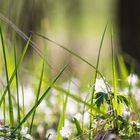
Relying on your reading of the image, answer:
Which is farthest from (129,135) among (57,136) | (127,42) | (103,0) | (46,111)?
(103,0)

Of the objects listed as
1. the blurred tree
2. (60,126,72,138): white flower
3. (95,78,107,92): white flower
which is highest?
the blurred tree

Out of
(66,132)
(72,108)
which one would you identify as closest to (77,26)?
(72,108)

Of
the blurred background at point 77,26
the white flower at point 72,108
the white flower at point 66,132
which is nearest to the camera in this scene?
the white flower at point 66,132

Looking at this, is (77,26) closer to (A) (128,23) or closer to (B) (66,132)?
(A) (128,23)

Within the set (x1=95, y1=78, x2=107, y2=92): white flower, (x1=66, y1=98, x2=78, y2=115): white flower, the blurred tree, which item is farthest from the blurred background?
(x1=95, y1=78, x2=107, y2=92): white flower

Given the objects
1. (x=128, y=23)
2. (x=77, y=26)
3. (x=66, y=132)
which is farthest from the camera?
(x=77, y=26)

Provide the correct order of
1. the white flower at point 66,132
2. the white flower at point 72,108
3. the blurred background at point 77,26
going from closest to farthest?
the white flower at point 66,132
the white flower at point 72,108
the blurred background at point 77,26

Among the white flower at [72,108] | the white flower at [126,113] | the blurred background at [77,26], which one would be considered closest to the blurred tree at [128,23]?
the blurred background at [77,26]

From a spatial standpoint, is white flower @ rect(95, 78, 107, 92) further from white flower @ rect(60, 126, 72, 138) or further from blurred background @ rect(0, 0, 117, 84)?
blurred background @ rect(0, 0, 117, 84)

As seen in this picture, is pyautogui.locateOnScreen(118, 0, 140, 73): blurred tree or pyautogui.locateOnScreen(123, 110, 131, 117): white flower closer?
pyautogui.locateOnScreen(123, 110, 131, 117): white flower

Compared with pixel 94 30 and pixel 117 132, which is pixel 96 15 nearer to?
pixel 94 30

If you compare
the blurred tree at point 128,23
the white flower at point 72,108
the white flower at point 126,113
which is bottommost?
the white flower at point 126,113

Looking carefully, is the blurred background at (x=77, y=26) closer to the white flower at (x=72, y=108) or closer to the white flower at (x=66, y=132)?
the white flower at (x=72, y=108)
